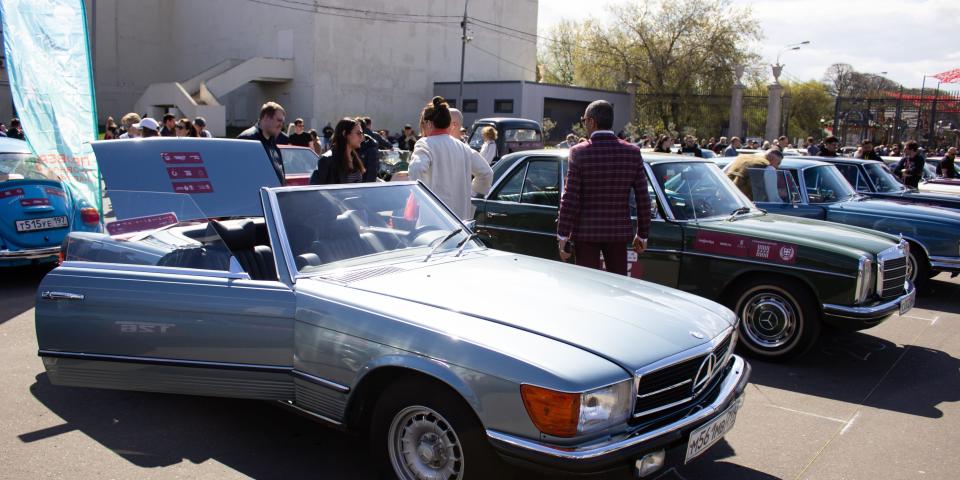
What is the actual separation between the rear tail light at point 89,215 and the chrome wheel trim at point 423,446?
20.6 ft

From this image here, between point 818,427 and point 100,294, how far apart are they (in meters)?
4.29

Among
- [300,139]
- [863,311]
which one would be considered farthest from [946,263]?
[300,139]

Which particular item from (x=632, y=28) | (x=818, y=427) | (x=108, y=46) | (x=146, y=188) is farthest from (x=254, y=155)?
(x=108, y=46)

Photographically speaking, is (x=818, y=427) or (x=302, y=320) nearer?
(x=302, y=320)

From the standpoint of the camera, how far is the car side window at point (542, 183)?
714 centimetres

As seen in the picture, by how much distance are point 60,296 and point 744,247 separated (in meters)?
4.87

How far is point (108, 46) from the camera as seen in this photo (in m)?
43.9

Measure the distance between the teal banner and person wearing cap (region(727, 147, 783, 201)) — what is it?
748 cm

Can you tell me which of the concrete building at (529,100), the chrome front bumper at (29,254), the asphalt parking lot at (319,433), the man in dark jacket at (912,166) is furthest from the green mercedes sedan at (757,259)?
the concrete building at (529,100)

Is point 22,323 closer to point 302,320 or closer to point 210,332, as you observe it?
point 210,332

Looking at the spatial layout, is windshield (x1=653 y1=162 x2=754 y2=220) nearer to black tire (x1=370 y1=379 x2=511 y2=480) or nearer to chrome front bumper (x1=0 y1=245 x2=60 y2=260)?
black tire (x1=370 y1=379 x2=511 y2=480)

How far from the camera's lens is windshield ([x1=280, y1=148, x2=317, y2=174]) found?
38.1ft

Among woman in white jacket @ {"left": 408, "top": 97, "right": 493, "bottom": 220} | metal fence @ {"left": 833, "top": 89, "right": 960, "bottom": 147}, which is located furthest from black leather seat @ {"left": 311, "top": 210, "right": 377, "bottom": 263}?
metal fence @ {"left": 833, "top": 89, "right": 960, "bottom": 147}

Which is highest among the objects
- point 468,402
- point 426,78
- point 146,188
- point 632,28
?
point 632,28
